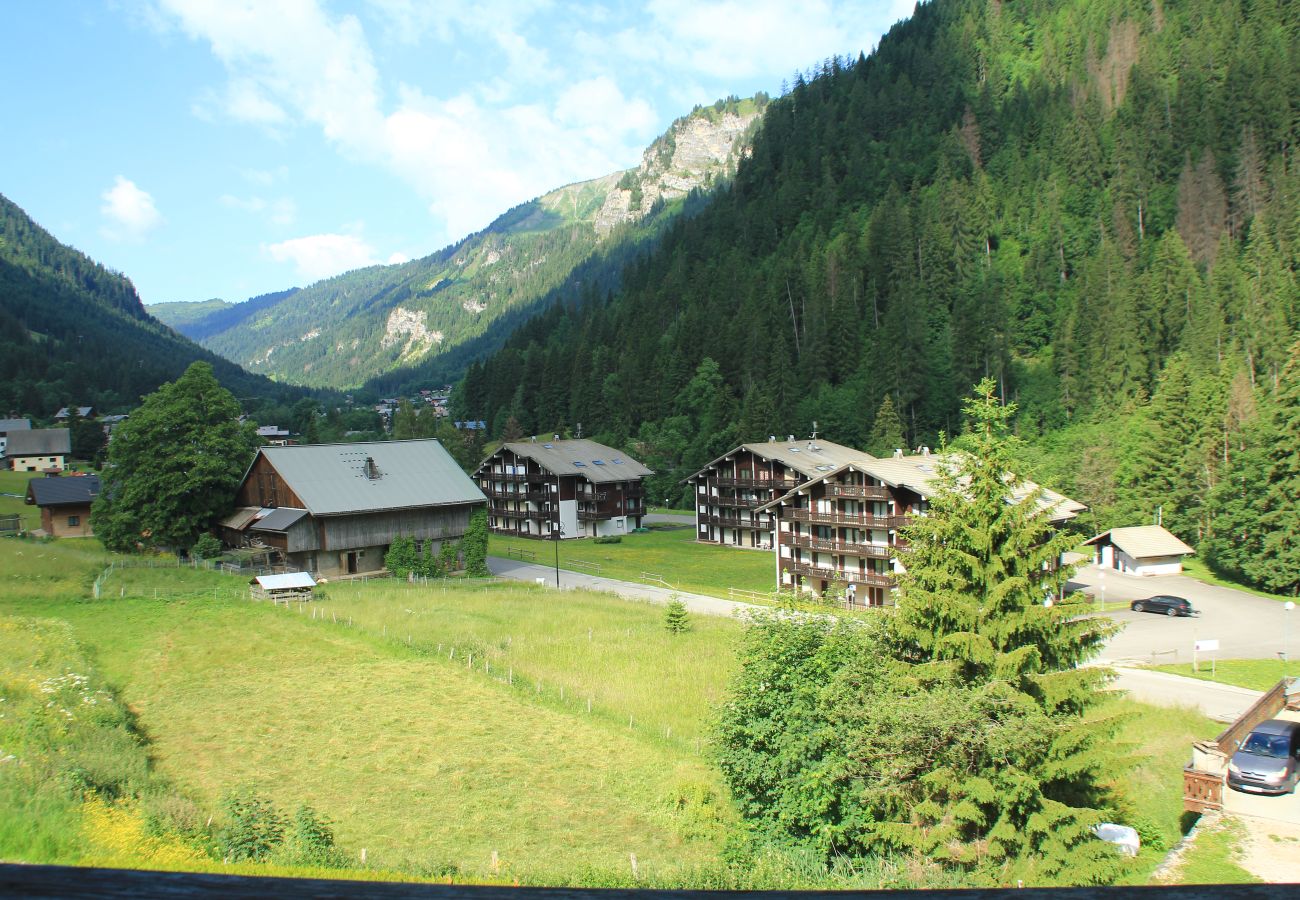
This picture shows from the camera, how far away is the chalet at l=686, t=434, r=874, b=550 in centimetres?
7850

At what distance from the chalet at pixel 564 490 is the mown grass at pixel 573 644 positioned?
3464 centimetres

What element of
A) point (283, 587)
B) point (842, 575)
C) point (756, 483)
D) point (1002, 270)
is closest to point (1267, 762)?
point (842, 575)

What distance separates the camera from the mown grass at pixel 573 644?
32.8 meters

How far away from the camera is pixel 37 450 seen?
115438 mm

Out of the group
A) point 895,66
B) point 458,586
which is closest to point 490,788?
point 458,586

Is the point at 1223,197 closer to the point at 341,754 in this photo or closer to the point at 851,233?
the point at 851,233

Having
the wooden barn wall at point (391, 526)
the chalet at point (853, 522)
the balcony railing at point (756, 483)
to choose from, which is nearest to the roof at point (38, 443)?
the wooden barn wall at point (391, 526)

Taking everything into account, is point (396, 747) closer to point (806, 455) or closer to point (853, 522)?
point (853, 522)

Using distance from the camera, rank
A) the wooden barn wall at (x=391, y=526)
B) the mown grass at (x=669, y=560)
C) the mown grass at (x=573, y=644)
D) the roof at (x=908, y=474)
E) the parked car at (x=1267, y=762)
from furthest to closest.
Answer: the mown grass at (x=669, y=560), the wooden barn wall at (x=391, y=526), the roof at (x=908, y=474), the mown grass at (x=573, y=644), the parked car at (x=1267, y=762)

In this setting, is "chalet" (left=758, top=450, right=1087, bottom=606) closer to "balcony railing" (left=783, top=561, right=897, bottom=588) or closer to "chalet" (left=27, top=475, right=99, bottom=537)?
"balcony railing" (left=783, top=561, right=897, bottom=588)

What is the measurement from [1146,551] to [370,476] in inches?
2257

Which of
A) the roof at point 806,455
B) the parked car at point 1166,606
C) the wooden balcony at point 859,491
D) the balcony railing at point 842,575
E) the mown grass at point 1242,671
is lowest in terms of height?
the mown grass at point 1242,671

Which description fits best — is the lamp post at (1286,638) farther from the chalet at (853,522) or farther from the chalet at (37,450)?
the chalet at (37,450)

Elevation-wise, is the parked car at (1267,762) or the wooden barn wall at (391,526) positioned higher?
the wooden barn wall at (391,526)
